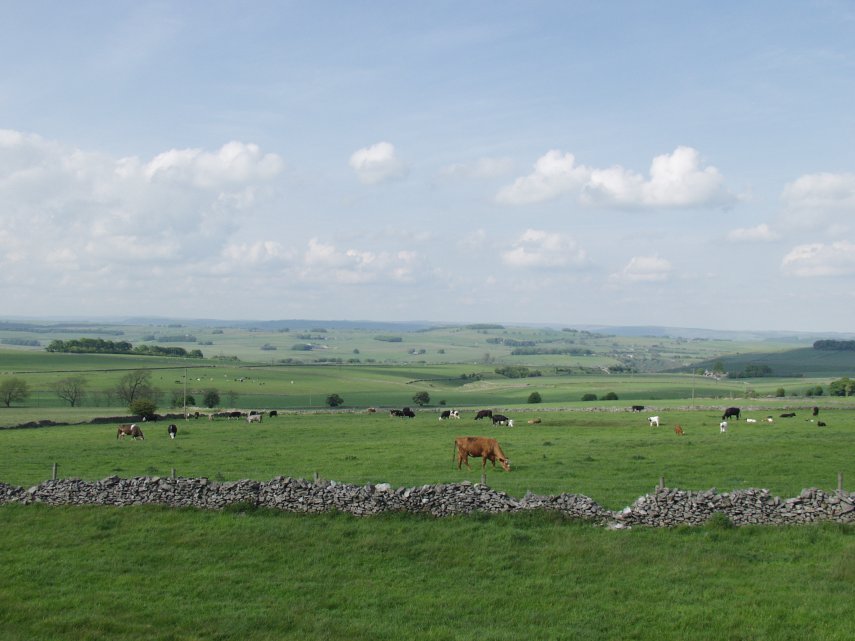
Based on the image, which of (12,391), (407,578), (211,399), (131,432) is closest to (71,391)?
(12,391)

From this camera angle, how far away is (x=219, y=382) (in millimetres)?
144000

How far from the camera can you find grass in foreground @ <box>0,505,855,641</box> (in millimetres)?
14227

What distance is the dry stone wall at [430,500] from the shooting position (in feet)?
65.7

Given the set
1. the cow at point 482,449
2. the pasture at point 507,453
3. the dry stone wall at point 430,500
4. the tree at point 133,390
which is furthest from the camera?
the tree at point 133,390

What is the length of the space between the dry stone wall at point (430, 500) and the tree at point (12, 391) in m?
92.0

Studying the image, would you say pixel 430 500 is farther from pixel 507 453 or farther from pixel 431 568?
pixel 507 453

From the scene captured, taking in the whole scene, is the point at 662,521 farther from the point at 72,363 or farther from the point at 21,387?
the point at 72,363

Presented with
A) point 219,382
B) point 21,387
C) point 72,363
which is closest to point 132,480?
point 21,387

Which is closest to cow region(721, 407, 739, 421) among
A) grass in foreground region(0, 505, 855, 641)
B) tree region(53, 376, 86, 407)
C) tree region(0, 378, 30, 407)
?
grass in foreground region(0, 505, 855, 641)

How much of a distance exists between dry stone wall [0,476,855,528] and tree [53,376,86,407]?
94439 millimetres

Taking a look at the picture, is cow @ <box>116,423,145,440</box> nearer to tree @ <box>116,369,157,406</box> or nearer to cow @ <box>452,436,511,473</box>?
cow @ <box>452,436,511,473</box>

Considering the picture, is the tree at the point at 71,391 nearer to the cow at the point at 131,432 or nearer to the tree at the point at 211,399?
the tree at the point at 211,399

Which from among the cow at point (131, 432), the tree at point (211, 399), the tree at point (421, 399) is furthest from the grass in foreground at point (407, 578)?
the tree at point (421, 399)

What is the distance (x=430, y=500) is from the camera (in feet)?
69.4
